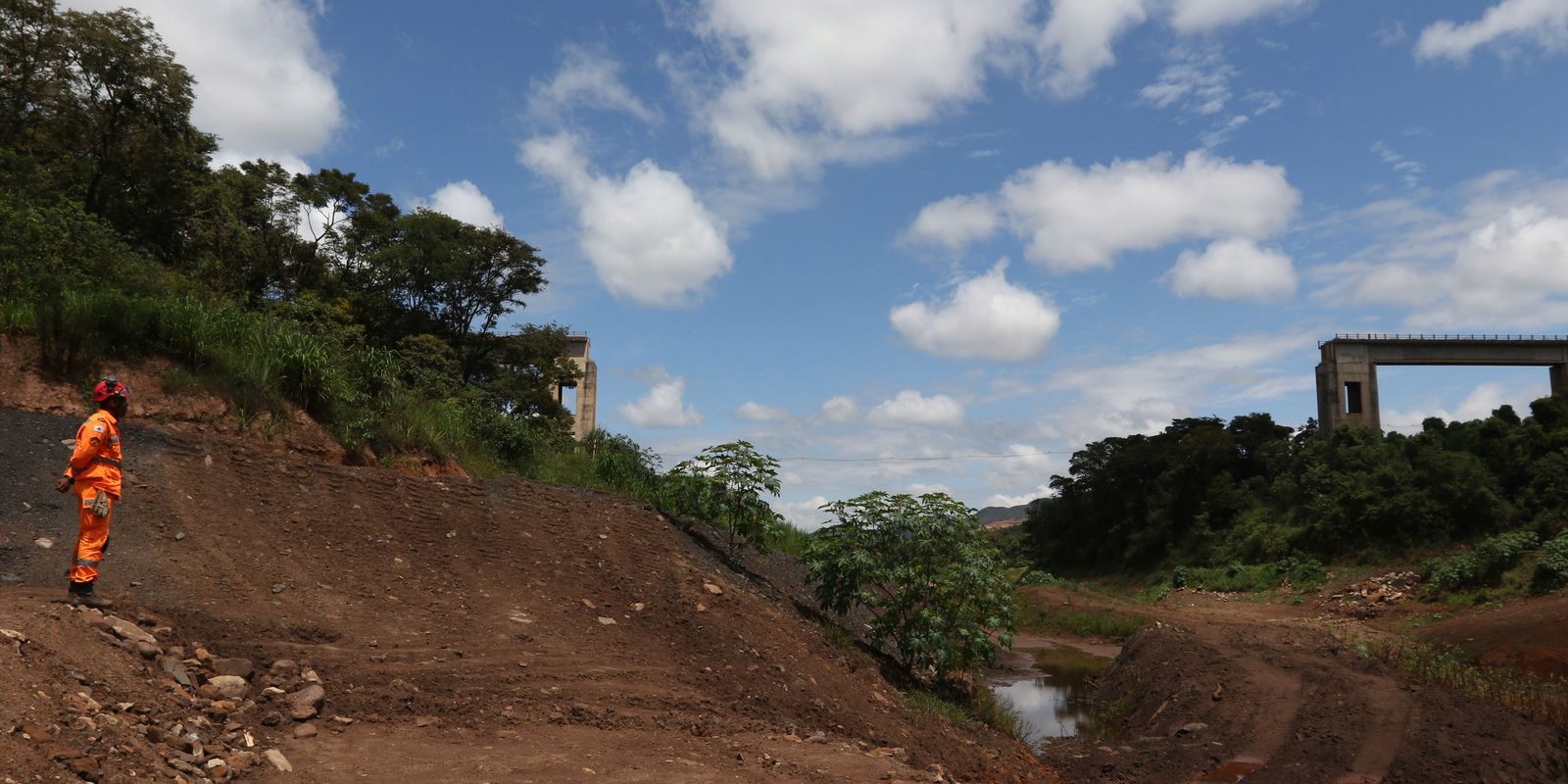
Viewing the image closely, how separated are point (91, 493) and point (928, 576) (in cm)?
820

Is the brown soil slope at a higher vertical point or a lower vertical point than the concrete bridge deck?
lower

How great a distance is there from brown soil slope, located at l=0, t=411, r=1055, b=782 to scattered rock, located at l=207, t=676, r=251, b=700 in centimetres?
34

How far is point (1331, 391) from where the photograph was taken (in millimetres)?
39094

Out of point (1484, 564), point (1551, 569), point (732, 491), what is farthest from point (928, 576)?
point (1484, 564)

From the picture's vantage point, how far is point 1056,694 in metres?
17.0

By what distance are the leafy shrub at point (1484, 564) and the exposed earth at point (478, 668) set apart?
6.83 meters

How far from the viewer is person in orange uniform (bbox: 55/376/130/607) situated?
6629 mm

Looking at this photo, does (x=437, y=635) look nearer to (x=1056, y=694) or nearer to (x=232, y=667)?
(x=232, y=667)

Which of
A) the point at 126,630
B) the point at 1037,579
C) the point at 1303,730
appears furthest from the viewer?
the point at 1037,579

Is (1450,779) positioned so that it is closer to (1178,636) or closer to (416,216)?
(1178,636)

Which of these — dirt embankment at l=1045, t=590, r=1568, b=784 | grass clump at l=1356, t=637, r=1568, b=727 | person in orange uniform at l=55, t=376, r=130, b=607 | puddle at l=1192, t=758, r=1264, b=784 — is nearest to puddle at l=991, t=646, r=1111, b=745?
dirt embankment at l=1045, t=590, r=1568, b=784

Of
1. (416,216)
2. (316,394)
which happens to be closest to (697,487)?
(316,394)

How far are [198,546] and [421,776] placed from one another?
4.31 metres

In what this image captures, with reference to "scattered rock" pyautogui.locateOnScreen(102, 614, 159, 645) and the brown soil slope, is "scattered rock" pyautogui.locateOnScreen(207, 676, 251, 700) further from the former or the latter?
"scattered rock" pyautogui.locateOnScreen(102, 614, 159, 645)
